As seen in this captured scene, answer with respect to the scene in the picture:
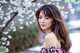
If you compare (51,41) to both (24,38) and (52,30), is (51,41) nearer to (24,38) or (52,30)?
(52,30)

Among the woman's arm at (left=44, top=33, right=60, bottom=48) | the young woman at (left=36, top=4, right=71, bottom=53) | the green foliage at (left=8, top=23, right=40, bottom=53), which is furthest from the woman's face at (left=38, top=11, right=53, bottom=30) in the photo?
the green foliage at (left=8, top=23, right=40, bottom=53)

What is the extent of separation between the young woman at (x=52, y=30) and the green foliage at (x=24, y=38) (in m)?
6.42

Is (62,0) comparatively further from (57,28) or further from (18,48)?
(57,28)

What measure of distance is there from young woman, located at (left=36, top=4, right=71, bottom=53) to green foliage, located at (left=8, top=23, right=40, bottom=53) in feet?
21.0

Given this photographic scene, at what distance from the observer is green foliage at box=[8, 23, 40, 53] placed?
9102 millimetres

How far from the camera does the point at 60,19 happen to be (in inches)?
98.4

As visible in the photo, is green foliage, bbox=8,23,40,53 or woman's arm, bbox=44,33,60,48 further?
green foliage, bbox=8,23,40,53

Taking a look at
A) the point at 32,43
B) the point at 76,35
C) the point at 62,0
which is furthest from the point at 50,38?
the point at 76,35

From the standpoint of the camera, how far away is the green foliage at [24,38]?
9.10 m

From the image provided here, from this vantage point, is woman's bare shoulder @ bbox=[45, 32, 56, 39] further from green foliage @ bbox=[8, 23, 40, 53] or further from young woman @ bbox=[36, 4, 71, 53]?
green foliage @ bbox=[8, 23, 40, 53]

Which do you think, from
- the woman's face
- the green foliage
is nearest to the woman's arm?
the woman's face

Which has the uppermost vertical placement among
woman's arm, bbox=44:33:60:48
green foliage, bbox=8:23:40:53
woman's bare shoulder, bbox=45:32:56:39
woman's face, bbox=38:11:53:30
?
woman's face, bbox=38:11:53:30

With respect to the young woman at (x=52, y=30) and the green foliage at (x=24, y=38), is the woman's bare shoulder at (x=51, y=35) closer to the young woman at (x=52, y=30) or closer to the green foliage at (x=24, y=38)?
the young woman at (x=52, y=30)

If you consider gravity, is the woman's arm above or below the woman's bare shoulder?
below
